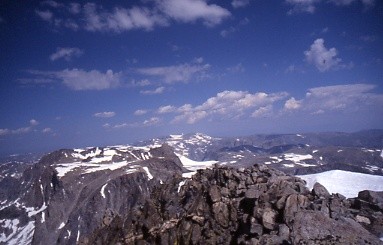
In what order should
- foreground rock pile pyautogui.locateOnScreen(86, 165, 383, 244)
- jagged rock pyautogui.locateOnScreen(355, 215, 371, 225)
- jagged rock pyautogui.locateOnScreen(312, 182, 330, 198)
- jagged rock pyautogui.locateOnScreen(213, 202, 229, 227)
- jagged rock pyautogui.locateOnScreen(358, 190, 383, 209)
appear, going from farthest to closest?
jagged rock pyautogui.locateOnScreen(213, 202, 229, 227) → jagged rock pyautogui.locateOnScreen(312, 182, 330, 198) → jagged rock pyautogui.locateOnScreen(358, 190, 383, 209) → jagged rock pyautogui.locateOnScreen(355, 215, 371, 225) → foreground rock pile pyautogui.locateOnScreen(86, 165, 383, 244)

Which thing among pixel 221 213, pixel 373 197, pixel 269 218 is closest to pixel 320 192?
pixel 373 197

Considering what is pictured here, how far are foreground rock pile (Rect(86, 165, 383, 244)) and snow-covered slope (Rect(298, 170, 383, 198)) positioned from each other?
11543 millimetres

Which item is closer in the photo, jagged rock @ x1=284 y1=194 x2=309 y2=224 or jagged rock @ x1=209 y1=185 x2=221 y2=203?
jagged rock @ x1=284 y1=194 x2=309 y2=224

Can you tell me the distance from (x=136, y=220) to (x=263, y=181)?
24.4 m

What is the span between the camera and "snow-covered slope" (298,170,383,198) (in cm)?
5446

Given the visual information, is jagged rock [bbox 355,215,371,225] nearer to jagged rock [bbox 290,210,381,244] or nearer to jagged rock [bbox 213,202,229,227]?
jagged rock [bbox 290,210,381,244]

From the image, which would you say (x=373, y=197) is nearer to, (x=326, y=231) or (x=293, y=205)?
(x=293, y=205)

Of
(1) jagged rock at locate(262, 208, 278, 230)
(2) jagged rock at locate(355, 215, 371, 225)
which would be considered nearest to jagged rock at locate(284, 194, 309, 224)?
(1) jagged rock at locate(262, 208, 278, 230)

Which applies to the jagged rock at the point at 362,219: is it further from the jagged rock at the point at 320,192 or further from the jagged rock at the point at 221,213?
the jagged rock at the point at 221,213

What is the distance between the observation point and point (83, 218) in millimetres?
194500

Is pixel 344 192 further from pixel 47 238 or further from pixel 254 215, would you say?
pixel 47 238

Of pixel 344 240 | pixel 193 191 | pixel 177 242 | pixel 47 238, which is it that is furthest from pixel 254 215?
pixel 47 238

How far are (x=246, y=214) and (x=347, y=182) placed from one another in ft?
96.0

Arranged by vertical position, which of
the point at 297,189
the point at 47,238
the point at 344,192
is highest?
the point at 297,189
